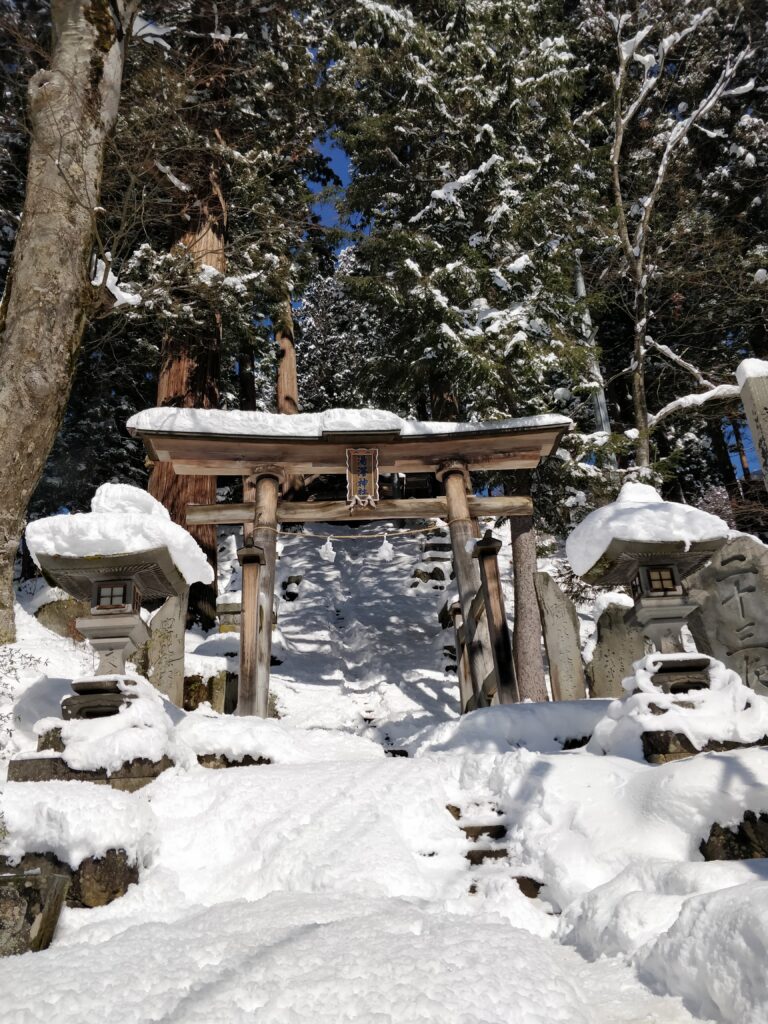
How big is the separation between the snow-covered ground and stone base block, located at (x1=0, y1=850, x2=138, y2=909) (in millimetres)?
65

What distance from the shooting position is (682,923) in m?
2.40

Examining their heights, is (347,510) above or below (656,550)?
above

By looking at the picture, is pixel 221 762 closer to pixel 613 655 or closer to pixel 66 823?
pixel 66 823

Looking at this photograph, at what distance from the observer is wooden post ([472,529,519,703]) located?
6.66 metres

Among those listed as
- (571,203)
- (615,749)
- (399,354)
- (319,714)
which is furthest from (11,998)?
(571,203)

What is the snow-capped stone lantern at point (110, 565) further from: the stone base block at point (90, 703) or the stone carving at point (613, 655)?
the stone carving at point (613, 655)

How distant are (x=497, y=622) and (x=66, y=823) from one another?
4.42 metres

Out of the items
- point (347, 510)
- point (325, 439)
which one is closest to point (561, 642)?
point (347, 510)

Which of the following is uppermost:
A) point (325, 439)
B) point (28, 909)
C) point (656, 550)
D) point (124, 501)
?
point (325, 439)

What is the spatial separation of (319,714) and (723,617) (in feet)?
20.0

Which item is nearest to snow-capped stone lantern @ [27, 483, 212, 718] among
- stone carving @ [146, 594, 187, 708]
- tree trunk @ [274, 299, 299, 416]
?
stone carving @ [146, 594, 187, 708]

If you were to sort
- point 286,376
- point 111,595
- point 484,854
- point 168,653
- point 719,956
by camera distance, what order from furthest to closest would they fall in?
point 286,376 < point 168,653 < point 111,595 < point 484,854 < point 719,956

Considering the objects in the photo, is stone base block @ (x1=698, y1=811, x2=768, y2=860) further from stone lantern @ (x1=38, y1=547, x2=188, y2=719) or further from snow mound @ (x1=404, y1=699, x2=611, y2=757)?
stone lantern @ (x1=38, y1=547, x2=188, y2=719)

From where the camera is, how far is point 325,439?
8555 millimetres
